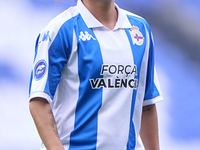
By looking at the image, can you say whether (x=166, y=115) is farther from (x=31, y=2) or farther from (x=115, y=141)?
(x=115, y=141)

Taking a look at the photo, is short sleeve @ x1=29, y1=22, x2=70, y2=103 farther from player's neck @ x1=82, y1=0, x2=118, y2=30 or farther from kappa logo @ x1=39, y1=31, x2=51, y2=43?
player's neck @ x1=82, y1=0, x2=118, y2=30

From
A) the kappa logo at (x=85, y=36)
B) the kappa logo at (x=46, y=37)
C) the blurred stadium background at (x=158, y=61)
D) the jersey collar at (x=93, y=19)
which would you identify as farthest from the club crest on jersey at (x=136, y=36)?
the blurred stadium background at (x=158, y=61)

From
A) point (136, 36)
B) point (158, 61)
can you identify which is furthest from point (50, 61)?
point (158, 61)

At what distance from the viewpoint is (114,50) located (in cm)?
112

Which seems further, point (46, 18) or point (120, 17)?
point (46, 18)

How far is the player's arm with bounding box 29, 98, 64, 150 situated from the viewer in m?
1.04

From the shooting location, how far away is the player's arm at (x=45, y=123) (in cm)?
104

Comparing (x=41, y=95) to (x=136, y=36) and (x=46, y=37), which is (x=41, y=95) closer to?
(x=46, y=37)

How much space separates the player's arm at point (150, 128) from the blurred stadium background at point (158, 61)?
2.93 ft

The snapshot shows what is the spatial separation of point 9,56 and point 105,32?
3.40ft

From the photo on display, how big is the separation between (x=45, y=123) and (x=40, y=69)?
0.45ft

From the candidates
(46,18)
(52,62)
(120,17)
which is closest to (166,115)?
(46,18)

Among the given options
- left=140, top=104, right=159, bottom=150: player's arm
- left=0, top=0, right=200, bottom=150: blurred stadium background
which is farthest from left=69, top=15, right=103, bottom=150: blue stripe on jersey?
left=0, top=0, right=200, bottom=150: blurred stadium background

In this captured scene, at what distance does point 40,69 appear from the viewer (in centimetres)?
108
